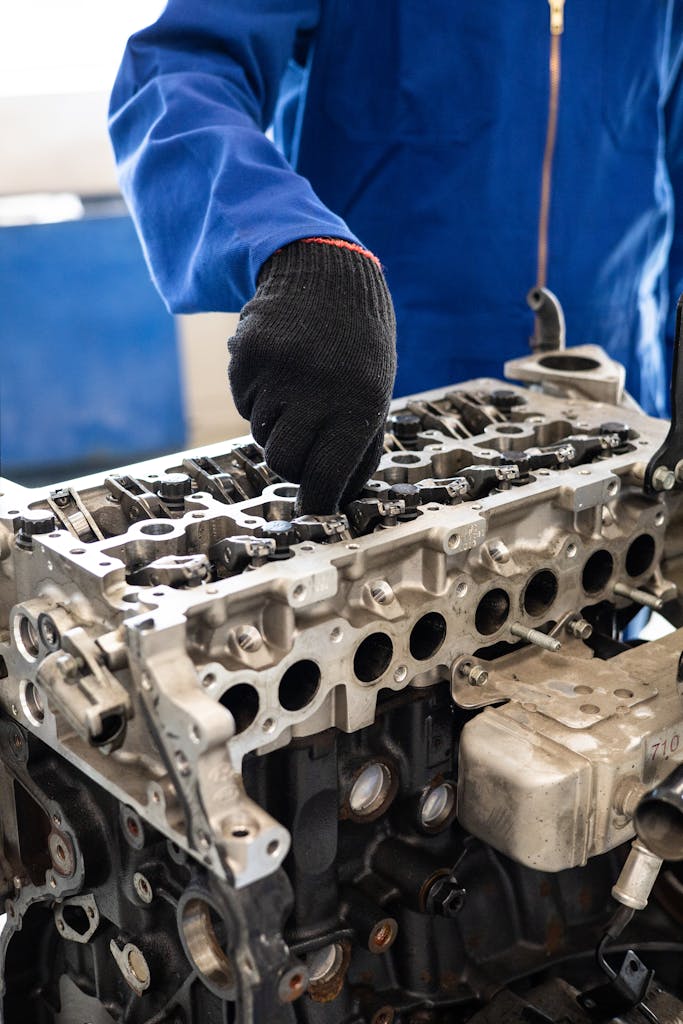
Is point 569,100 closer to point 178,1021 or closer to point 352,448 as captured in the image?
point 352,448

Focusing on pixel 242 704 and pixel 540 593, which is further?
pixel 540 593

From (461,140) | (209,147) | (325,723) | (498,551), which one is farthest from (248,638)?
(461,140)

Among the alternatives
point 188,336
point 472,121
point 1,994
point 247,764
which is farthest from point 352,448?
point 188,336

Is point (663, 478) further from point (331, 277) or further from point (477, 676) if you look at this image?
point (331, 277)

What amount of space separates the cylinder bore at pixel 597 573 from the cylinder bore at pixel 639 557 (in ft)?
0.21

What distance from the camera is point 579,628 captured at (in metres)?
1.68

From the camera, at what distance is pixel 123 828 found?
149 centimetres

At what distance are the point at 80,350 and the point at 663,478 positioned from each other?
157 inches

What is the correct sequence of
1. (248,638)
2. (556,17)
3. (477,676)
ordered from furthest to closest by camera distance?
(556,17)
(477,676)
(248,638)

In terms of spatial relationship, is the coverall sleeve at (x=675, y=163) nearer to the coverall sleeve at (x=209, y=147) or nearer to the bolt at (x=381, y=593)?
the coverall sleeve at (x=209, y=147)

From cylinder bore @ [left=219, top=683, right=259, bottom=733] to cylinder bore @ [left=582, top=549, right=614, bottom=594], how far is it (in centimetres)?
63

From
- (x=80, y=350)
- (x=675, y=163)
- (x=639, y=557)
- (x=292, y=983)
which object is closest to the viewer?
(x=292, y=983)

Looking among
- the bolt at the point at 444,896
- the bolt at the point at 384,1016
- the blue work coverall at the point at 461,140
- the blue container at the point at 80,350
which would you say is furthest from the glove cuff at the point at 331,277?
the blue container at the point at 80,350

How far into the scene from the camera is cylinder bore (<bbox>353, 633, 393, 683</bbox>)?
144 cm
